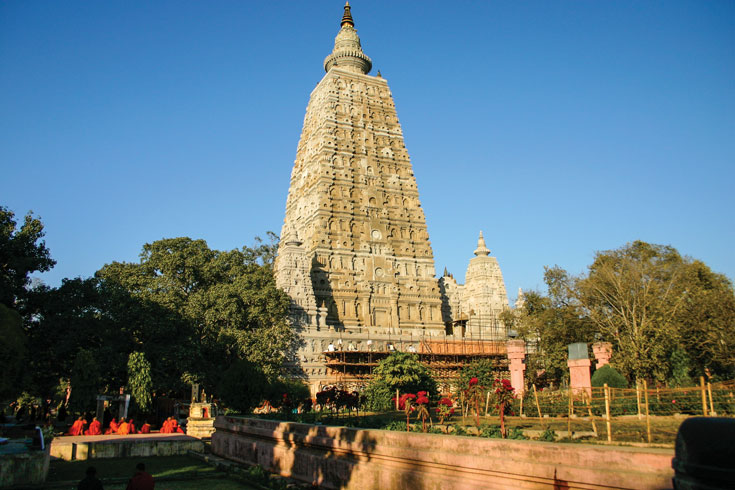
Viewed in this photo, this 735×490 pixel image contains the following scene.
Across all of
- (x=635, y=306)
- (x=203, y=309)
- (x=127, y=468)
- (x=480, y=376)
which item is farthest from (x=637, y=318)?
(x=127, y=468)

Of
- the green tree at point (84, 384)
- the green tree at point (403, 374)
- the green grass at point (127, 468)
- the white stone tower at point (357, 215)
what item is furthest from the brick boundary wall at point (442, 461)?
the white stone tower at point (357, 215)

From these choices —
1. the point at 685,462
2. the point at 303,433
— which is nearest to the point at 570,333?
the point at 303,433

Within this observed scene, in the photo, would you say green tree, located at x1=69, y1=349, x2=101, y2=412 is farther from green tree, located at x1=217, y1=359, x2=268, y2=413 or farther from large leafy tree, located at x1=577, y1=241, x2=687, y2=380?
large leafy tree, located at x1=577, y1=241, x2=687, y2=380

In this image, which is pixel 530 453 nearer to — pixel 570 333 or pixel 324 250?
pixel 570 333

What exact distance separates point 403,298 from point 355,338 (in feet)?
26.8

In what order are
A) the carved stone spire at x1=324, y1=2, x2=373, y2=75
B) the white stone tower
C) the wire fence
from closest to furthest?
the wire fence
the white stone tower
the carved stone spire at x1=324, y1=2, x2=373, y2=75

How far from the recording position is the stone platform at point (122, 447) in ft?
61.5

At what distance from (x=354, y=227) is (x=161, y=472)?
36.8 metres

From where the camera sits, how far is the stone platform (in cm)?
1875

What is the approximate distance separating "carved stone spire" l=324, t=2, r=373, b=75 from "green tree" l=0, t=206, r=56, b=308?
36115 mm

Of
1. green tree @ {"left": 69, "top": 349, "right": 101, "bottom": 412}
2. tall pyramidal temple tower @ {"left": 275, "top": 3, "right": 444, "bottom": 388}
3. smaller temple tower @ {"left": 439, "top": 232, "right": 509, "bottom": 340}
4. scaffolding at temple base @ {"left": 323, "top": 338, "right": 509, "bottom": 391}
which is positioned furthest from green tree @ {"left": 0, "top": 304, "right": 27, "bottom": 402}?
smaller temple tower @ {"left": 439, "top": 232, "right": 509, "bottom": 340}

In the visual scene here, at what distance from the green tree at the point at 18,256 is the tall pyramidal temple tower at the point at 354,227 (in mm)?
16808

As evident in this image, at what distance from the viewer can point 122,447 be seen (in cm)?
1938

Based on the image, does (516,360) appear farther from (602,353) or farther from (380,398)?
(380,398)
